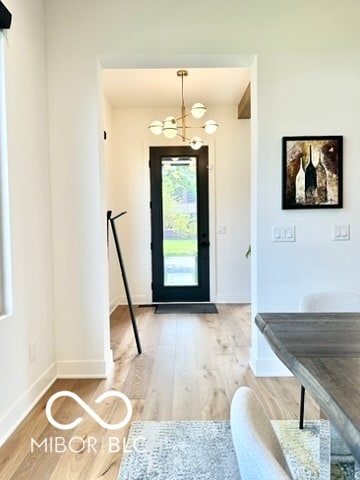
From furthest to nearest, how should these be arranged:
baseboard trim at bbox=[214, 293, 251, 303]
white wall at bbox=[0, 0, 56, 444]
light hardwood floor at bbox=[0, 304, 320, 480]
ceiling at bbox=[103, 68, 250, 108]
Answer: baseboard trim at bbox=[214, 293, 251, 303]
ceiling at bbox=[103, 68, 250, 108]
white wall at bbox=[0, 0, 56, 444]
light hardwood floor at bbox=[0, 304, 320, 480]

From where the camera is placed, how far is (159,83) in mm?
4484

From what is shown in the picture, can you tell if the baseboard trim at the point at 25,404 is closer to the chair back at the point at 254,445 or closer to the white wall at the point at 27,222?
the white wall at the point at 27,222

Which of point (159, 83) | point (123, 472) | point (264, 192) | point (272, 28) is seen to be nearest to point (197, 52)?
point (272, 28)

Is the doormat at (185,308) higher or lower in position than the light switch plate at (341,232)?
lower

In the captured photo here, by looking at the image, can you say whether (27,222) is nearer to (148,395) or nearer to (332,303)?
(148,395)

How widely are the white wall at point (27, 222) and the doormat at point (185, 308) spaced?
2446 mm

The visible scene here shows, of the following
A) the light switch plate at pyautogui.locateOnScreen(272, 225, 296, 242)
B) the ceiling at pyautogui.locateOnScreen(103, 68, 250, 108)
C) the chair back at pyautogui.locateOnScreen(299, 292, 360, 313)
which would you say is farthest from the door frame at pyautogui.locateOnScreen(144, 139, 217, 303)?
the chair back at pyautogui.locateOnScreen(299, 292, 360, 313)

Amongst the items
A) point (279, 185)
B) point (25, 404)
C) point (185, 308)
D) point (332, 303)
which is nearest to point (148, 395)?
point (25, 404)

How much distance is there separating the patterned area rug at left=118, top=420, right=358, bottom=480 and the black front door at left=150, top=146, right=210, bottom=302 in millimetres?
3439

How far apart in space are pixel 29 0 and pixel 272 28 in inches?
71.4

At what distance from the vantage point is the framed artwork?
295 cm

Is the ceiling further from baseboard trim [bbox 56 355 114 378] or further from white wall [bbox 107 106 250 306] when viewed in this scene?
baseboard trim [bbox 56 355 114 378]

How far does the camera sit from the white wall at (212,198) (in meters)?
5.54

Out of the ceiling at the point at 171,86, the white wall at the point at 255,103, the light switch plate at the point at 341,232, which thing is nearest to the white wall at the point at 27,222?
the white wall at the point at 255,103
